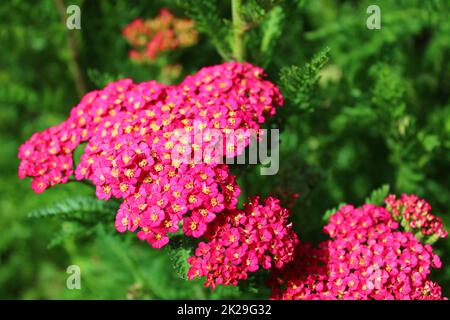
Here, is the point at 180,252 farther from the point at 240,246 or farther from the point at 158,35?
the point at 158,35

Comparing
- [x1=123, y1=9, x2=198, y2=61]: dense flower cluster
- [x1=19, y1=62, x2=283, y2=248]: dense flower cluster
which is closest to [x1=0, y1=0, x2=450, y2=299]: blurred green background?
[x1=123, y1=9, x2=198, y2=61]: dense flower cluster

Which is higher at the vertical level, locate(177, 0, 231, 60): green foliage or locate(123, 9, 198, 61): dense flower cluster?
locate(123, 9, 198, 61): dense flower cluster

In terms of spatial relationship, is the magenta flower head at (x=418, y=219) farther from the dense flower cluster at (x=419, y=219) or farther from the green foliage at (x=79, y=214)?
the green foliage at (x=79, y=214)

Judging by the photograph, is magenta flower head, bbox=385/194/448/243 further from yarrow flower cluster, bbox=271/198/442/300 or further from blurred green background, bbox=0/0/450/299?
blurred green background, bbox=0/0/450/299

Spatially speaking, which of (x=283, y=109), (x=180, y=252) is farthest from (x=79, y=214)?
(x=283, y=109)

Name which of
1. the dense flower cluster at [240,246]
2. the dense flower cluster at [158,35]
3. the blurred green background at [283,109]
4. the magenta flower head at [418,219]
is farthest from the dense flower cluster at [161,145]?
the dense flower cluster at [158,35]
